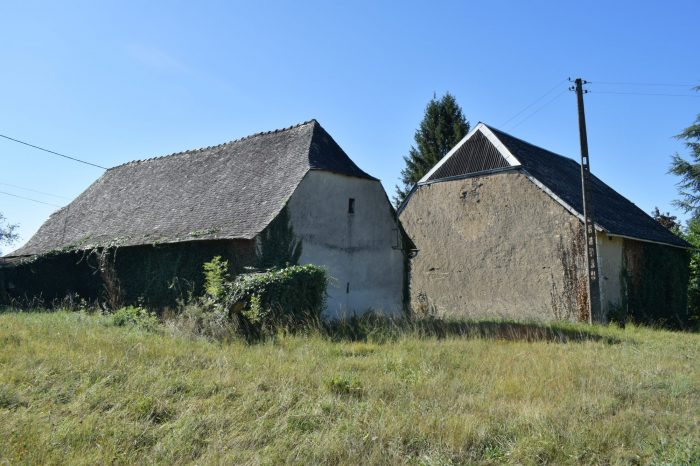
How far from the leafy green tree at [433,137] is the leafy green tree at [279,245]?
21.4 metres

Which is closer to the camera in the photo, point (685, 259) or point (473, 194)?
point (473, 194)

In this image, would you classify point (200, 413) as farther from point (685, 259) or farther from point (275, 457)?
point (685, 259)

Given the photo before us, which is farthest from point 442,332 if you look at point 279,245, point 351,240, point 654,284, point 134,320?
point 654,284

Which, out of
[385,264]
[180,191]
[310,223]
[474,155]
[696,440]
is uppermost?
[474,155]

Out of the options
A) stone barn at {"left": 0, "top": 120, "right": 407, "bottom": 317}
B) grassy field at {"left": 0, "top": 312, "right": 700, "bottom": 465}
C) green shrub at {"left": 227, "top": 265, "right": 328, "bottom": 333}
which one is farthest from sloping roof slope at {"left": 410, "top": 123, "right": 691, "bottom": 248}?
green shrub at {"left": 227, "top": 265, "right": 328, "bottom": 333}

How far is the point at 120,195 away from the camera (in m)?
20.6

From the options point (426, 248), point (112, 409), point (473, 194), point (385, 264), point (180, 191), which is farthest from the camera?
point (426, 248)

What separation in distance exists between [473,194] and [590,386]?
13.1 metres

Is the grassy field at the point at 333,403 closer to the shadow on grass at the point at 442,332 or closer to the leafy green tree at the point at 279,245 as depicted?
the shadow on grass at the point at 442,332

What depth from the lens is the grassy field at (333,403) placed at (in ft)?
16.3

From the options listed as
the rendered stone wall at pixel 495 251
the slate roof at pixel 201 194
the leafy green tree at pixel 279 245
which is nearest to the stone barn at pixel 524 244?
the rendered stone wall at pixel 495 251

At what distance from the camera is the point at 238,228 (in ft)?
45.1

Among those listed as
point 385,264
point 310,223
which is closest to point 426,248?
point 385,264

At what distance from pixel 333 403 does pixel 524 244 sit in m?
13.4
